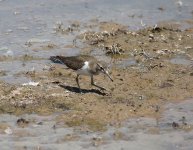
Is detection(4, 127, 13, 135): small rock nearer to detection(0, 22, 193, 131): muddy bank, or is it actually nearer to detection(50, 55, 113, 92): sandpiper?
detection(0, 22, 193, 131): muddy bank

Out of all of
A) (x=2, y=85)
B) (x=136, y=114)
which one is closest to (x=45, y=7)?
(x=2, y=85)

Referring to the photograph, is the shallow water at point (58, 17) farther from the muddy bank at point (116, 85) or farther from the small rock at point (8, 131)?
the small rock at point (8, 131)

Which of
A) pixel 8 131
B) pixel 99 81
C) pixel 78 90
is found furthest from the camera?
pixel 99 81

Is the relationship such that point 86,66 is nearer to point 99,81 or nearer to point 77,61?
point 77,61

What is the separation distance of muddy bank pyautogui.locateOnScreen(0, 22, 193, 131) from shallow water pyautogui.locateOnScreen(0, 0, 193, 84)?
599 millimetres

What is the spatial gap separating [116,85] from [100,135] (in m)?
2.73

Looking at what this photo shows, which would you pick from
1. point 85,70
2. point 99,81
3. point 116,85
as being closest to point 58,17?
point 99,81

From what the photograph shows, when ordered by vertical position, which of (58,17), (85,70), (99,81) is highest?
(85,70)

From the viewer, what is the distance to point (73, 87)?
45.4 feet

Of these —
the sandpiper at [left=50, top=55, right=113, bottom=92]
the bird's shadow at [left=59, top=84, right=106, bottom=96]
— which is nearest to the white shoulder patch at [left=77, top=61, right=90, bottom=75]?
the sandpiper at [left=50, top=55, right=113, bottom=92]

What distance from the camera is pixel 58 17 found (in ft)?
67.1

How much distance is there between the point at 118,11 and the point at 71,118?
31.1 ft

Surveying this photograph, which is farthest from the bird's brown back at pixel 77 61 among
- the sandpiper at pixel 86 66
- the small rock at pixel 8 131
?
the small rock at pixel 8 131

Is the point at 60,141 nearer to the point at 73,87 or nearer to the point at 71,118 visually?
the point at 71,118
